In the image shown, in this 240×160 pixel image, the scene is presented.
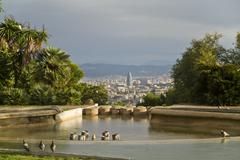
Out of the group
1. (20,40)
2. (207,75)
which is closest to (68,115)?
(20,40)

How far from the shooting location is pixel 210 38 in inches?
1892

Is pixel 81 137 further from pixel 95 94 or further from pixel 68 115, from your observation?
pixel 95 94

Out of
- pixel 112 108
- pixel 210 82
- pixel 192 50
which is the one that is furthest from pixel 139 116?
pixel 192 50

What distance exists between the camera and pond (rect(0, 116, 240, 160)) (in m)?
19.5

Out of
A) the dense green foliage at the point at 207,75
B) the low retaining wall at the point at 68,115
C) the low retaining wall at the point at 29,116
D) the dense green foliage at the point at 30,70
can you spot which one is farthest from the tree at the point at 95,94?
the low retaining wall at the point at 29,116

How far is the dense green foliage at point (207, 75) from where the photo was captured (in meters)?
36.7

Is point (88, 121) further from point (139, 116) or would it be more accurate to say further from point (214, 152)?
point (214, 152)

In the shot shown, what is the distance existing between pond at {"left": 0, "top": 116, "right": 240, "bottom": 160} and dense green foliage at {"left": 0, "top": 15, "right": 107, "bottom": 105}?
8.31m

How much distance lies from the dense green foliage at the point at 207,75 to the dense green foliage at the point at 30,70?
26.9ft

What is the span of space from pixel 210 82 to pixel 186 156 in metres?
18.4

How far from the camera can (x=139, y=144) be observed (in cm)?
2128

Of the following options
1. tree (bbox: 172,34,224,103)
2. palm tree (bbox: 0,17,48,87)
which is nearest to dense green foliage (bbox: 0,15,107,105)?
palm tree (bbox: 0,17,48,87)

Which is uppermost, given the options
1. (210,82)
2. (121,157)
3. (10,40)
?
(10,40)

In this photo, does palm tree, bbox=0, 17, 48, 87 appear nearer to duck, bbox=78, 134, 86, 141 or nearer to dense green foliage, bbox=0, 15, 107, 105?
dense green foliage, bbox=0, 15, 107, 105
